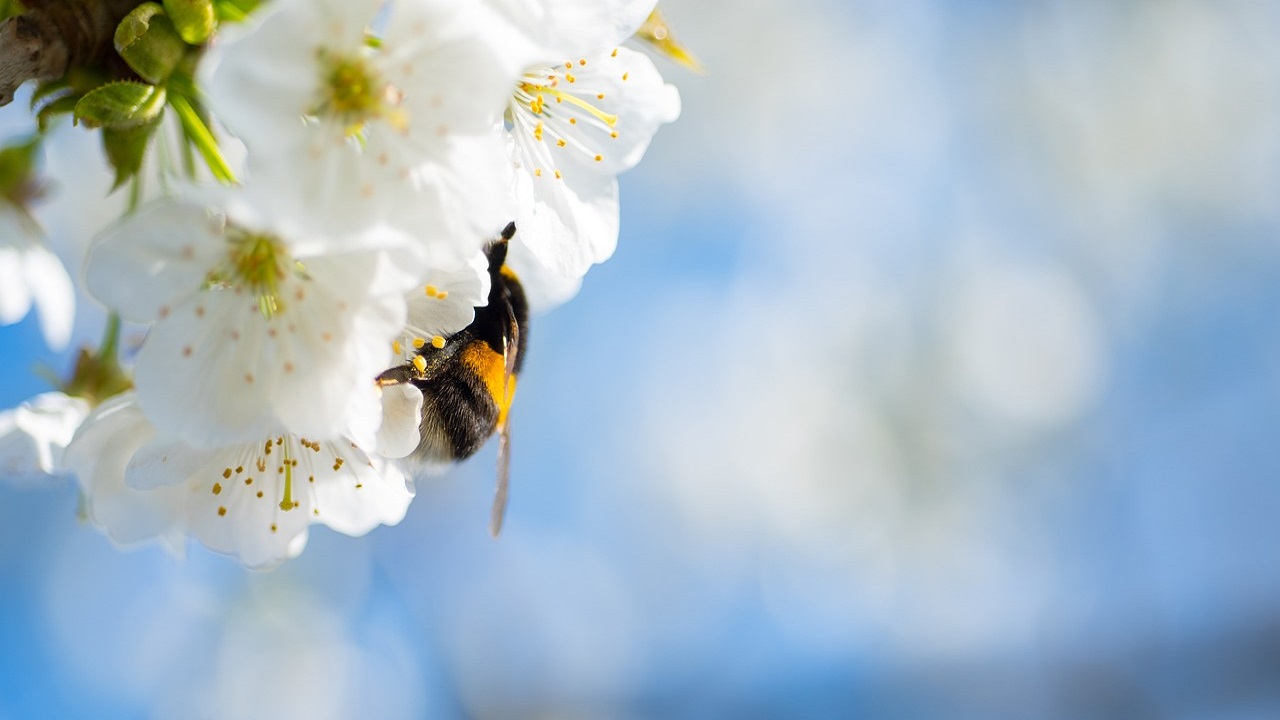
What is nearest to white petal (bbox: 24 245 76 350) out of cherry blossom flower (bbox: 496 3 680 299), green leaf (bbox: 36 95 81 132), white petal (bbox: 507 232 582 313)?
green leaf (bbox: 36 95 81 132)

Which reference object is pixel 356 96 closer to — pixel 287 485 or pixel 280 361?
pixel 280 361

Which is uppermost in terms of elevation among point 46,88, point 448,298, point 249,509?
point 448,298

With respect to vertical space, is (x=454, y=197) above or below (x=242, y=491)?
above

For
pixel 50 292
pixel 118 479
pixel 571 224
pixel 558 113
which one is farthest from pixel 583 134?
pixel 50 292

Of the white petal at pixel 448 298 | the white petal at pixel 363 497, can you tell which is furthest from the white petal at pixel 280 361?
the white petal at pixel 363 497

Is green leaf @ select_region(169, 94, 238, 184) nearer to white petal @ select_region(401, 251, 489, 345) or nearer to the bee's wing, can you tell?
white petal @ select_region(401, 251, 489, 345)

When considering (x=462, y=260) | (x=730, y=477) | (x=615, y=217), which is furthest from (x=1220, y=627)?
(x=462, y=260)

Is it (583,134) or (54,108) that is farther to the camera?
(583,134)
